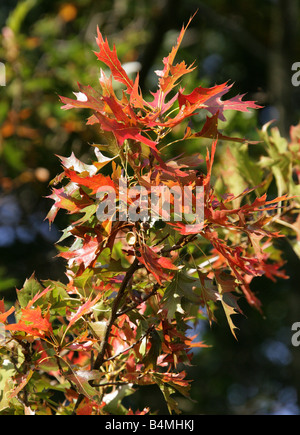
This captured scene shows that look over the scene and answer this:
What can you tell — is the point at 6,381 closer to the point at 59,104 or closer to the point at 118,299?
the point at 118,299

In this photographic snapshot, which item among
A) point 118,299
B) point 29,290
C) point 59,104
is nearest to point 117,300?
point 118,299

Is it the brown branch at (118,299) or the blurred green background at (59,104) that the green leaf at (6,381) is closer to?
the brown branch at (118,299)

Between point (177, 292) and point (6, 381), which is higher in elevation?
point (177, 292)

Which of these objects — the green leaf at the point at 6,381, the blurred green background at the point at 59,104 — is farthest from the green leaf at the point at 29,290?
the blurred green background at the point at 59,104

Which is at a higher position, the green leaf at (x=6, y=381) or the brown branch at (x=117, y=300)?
the brown branch at (x=117, y=300)

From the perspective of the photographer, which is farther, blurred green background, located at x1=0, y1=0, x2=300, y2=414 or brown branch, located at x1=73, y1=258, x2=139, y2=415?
blurred green background, located at x1=0, y1=0, x2=300, y2=414

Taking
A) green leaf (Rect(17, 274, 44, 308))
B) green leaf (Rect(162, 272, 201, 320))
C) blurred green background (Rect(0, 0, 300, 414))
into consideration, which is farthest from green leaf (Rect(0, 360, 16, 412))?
blurred green background (Rect(0, 0, 300, 414))

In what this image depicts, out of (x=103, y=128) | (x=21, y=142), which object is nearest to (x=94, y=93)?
(x=103, y=128)

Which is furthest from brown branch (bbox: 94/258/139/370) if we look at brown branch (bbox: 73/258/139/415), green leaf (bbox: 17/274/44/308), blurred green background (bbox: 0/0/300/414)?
blurred green background (bbox: 0/0/300/414)

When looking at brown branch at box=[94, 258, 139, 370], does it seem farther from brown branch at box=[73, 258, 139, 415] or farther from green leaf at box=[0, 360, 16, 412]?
green leaf at box=[0, 360, 16, 412]

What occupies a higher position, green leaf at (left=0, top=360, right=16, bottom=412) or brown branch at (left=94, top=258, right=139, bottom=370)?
brown branch at (left=94, top=258, right=139, bottom=370)

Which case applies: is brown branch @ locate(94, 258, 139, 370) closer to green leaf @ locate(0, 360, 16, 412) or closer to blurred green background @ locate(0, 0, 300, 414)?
green leaf @ locate(0, 360, 16, 412)
